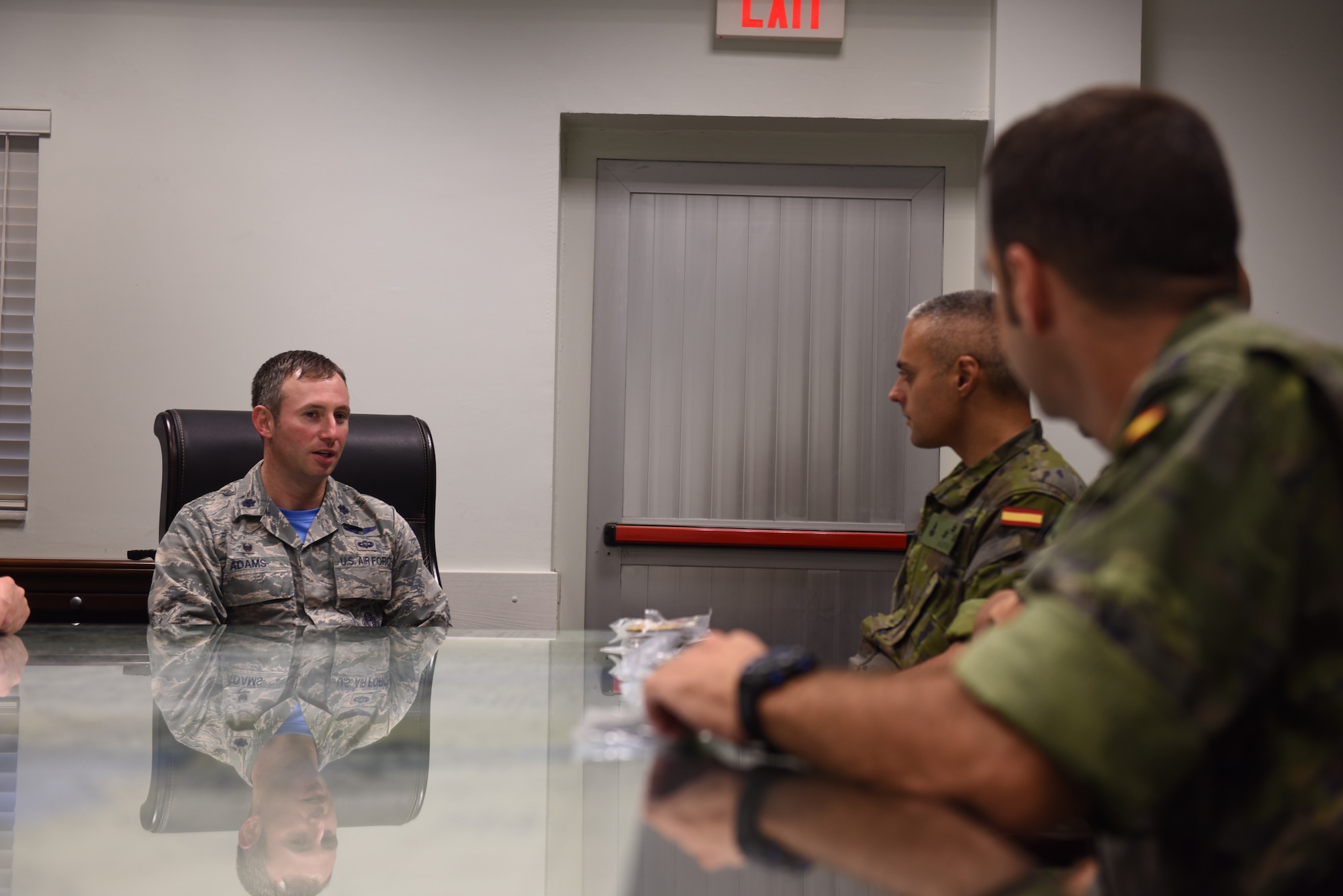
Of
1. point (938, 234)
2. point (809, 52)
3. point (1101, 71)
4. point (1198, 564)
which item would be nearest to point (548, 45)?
point (809, 52)

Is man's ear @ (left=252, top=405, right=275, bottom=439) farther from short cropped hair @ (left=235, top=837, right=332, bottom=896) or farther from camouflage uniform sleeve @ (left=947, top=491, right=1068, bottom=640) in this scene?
short cropped hair @ (left=235, top=837, right=332, bottom=896)

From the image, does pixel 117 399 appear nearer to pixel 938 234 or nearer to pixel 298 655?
pixel 298 655

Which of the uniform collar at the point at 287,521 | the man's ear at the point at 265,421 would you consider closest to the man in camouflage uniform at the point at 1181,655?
the uniform collar at the point at 287,521

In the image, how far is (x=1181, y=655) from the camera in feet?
1.81

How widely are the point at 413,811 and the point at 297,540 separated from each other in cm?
160

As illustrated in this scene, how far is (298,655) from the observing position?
154 centimetres

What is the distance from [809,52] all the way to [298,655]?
2776 millimetres

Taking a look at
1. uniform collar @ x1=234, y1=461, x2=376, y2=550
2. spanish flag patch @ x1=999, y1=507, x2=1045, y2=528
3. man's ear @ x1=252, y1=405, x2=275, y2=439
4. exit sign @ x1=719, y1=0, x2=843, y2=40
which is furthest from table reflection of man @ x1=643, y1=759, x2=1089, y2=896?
exit sign @ x1=719, y1=0, x2=843, y2=40

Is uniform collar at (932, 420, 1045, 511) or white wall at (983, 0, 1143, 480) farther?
white wall at (983, 0, 1143, 480)

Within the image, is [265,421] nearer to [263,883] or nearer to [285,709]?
[285,709]

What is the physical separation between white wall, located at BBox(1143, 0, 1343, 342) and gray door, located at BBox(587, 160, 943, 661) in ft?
3.04

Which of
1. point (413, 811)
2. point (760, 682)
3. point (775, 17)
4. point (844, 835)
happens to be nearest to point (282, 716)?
point (413, 811)

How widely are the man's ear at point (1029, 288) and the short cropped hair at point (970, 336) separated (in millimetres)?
1134

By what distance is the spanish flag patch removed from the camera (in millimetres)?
1628
